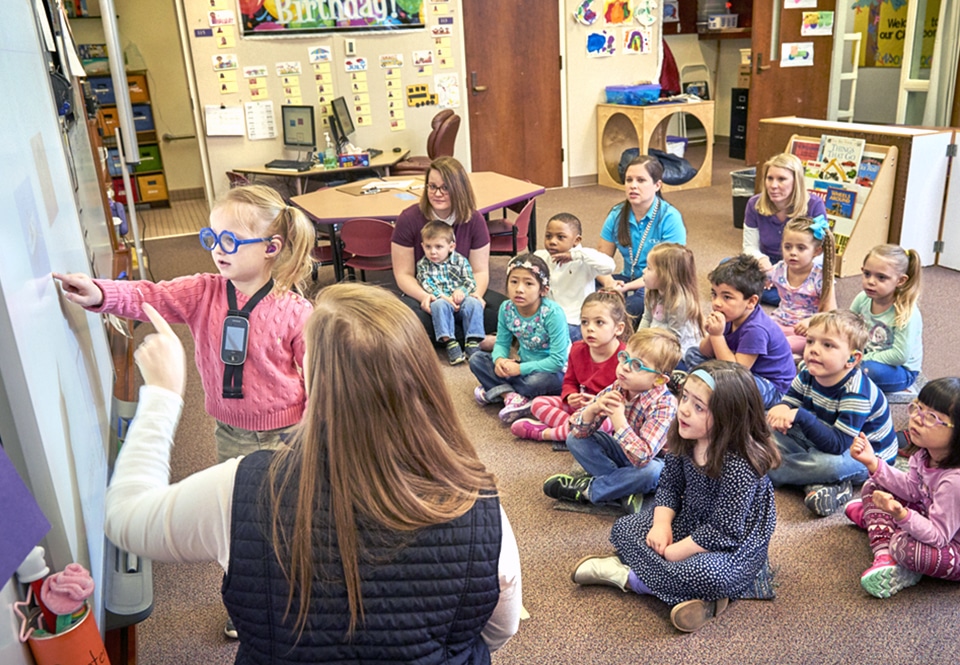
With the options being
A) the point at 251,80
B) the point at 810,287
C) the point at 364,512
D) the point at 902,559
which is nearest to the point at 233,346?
the point at 364,512

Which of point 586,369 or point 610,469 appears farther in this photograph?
point 586,369

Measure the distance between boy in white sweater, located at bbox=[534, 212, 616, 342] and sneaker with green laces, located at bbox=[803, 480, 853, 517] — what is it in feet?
4.75

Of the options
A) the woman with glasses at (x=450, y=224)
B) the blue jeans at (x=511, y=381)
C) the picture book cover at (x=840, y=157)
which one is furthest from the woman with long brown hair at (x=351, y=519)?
the picture book cover at (x=840, y=157)

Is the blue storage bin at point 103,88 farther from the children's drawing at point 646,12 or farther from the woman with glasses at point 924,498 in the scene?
the woman with glasses at point 924,498

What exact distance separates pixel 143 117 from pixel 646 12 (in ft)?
17.2

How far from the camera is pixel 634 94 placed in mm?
7840

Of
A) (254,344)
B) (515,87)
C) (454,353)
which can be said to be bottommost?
(454,353)

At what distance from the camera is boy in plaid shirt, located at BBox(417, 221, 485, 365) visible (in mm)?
4145

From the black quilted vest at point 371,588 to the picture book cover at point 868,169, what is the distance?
4.70 meters

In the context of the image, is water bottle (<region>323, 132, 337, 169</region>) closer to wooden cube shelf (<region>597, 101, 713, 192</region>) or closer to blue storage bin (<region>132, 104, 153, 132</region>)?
blue storage bin (<region>132, 104, 153, 132</region>)

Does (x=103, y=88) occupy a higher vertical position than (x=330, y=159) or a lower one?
higher

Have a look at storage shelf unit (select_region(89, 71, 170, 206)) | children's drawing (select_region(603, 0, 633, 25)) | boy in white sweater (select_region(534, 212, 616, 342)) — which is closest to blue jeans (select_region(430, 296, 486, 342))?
boy in white sweater (select_region(534, 212, 616, 342))

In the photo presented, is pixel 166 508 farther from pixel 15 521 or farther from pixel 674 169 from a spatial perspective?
pixel 674 169

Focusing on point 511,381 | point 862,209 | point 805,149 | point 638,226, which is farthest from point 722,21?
point 511,381
